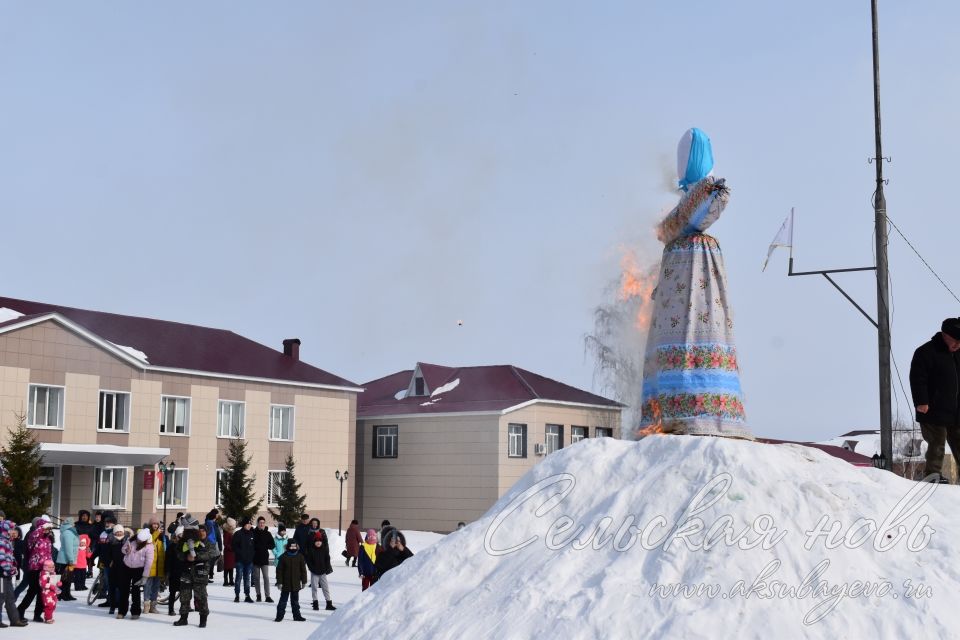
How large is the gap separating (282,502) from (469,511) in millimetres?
8068

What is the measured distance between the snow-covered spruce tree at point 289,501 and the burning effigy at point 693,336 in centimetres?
2805

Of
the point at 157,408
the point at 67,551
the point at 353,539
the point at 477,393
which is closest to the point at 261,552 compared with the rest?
the point at 67,551

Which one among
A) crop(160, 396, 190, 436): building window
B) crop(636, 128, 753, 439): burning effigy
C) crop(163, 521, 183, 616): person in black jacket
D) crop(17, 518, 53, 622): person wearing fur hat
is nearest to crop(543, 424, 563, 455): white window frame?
crop(160, 396, 190, 436): building window

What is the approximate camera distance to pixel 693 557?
9.89m

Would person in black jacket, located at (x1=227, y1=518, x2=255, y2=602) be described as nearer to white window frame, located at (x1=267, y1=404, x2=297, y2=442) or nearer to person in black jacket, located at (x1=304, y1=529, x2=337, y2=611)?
person in black jacket, located at (x1=304, y1=529, x2=337, y2=611)

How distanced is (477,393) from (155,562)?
27823 millimetres

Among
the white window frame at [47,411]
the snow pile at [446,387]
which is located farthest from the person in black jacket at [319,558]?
the snow pile at [446,387]

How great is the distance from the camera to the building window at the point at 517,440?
43.7m

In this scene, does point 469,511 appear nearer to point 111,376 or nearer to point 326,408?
point 326,408

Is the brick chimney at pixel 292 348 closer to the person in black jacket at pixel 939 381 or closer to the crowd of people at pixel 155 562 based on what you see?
the crowd of people at pixel 155 562

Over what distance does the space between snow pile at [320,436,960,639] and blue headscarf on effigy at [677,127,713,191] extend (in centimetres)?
522

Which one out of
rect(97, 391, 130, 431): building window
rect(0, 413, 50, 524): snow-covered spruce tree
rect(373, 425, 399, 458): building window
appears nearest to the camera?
rect(0, 413, 50, 524): snow-covered spruce tree

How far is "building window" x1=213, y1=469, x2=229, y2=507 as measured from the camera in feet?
131

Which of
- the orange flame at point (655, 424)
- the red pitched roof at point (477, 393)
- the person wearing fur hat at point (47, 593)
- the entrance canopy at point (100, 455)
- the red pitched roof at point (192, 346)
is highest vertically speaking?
the red pitched roof at point (192, 346)
